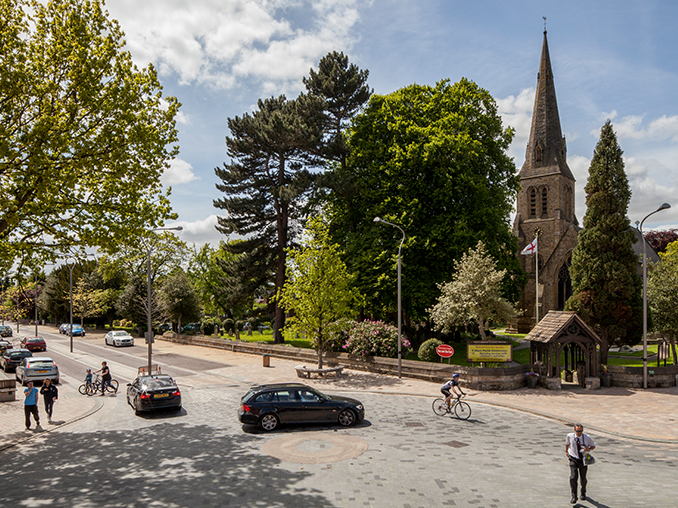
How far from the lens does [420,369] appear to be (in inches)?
974

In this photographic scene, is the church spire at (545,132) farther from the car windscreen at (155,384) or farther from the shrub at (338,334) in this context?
the car windscreen at (155,384)

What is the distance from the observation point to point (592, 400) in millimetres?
→ 20500

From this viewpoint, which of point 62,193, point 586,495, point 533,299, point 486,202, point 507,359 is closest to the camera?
point 586,495

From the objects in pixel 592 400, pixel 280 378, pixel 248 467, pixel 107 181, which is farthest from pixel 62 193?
→ pixel 592 400

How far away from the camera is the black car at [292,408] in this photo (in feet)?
48.6

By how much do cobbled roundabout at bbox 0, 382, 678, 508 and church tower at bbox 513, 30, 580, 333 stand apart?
3703 centimetres

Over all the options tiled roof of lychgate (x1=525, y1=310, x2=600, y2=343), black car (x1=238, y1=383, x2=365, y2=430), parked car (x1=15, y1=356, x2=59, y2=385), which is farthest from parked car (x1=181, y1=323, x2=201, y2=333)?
black car (x1=238, y1=383, x2=365, y2=430)

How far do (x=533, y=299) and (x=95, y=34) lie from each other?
4790 cm

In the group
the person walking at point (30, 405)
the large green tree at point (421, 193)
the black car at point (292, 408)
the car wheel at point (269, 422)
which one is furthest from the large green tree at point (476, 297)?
the person walking at point (30, 405)

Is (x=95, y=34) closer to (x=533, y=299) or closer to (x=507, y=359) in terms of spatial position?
(x=507, y=359)

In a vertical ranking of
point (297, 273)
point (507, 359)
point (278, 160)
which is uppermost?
point (278, 160)

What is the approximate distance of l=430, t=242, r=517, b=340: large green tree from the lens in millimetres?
24375

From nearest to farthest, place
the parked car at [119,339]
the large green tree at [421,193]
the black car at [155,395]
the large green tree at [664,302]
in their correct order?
1. the black car at [155,395]
2. the large green tree at [664,302]
3. the large green tree at [421,193]
4. the parked car at [119,339]

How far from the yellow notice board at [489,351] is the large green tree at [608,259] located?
6.27m
